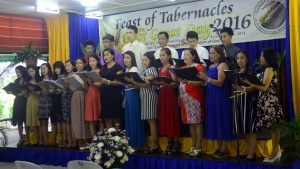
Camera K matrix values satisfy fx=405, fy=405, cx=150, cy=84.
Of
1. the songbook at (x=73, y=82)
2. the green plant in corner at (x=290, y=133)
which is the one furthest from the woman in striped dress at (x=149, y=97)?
the green plant in corner at (x=290, y=133)

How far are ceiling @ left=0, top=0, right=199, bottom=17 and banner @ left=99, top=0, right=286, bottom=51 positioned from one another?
0.12 m

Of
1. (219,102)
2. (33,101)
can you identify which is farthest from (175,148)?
(33,101)

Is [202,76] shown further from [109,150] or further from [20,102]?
[20,102]

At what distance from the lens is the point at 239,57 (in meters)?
4.40

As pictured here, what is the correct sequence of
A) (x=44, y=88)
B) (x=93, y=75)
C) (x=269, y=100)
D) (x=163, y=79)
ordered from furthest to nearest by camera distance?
(x=44, y=88) → (x=93, y=75) → (x=163, y=79) → (x=269, y=100)

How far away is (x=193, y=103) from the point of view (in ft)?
15.6

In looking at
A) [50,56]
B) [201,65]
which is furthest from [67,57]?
[201,65]

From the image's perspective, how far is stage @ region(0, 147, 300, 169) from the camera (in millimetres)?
4348

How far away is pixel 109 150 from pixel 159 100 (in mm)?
1018

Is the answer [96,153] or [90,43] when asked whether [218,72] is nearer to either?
[96,153]

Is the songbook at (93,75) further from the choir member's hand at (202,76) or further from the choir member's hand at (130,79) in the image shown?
the choir member's hand at (202,76)

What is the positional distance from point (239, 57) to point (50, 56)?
5461mm

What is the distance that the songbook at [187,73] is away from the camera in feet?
14.6

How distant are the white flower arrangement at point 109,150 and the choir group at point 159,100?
68 centimetres
